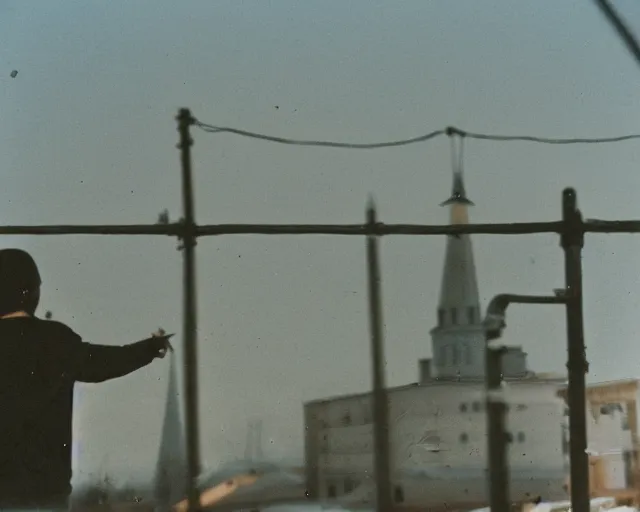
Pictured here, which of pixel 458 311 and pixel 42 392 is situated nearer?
pixel 42 392

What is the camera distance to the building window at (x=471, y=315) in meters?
2.10

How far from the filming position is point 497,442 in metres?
1.97

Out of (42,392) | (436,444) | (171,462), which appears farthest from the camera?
(436,444)

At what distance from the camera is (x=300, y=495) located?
6.72 ft

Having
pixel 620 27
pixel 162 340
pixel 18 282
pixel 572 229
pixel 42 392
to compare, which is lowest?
pixel 42 392

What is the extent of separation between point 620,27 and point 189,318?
1.63 m

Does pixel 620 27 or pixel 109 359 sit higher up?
pixel 620 27

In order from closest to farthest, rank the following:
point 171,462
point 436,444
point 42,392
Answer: point 42,392 < point 171,462 < point 436,444

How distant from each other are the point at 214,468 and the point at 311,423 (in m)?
0.32

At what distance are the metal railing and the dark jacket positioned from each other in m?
0.22

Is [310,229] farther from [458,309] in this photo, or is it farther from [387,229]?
[458,309]

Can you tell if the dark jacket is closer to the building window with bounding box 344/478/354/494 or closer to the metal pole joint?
the building window with bounding box 344/478/354/494

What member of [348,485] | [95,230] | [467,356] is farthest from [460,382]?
[95,230]

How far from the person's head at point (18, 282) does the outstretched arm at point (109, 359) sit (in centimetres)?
19
